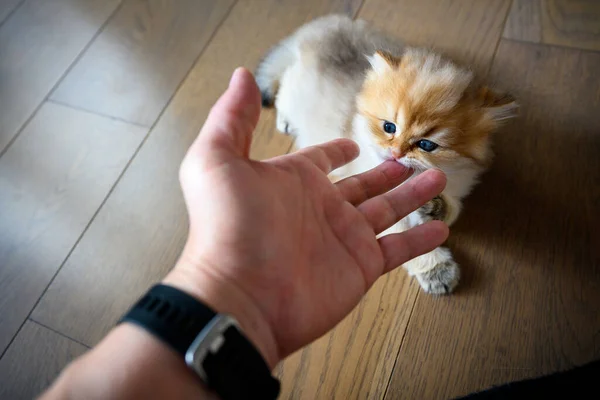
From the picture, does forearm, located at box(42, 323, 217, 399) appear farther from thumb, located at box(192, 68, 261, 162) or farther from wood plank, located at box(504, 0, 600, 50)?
wood plank, located at box(504, 0, 600, 50)

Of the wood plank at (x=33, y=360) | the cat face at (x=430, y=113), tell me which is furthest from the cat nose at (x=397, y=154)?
the wood plank at (x=33, y=360)

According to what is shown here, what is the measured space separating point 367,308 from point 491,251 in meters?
0.33

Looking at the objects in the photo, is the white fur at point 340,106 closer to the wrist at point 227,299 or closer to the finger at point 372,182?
the finger at point 372,182

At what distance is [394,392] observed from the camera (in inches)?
36.3

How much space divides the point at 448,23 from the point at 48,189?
4.17 feet

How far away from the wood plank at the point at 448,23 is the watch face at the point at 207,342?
3.58ft

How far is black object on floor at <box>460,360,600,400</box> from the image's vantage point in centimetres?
81

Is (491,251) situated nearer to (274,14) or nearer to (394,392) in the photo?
(394,392)

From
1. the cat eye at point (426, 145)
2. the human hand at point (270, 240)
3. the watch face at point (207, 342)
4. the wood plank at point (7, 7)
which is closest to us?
the watch face at point (207, 342)

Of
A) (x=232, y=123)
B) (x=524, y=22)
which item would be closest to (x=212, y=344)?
(x=232, y=123)

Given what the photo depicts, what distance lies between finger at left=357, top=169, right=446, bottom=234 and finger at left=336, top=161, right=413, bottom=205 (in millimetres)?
42

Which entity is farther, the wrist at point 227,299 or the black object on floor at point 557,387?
the black object on floor at point 557,387

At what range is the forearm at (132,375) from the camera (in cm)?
51

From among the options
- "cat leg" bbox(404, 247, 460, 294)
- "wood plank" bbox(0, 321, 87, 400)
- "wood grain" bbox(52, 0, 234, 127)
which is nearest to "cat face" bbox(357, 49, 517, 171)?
"cat leg" bbox(404, 247, 460, 294)
